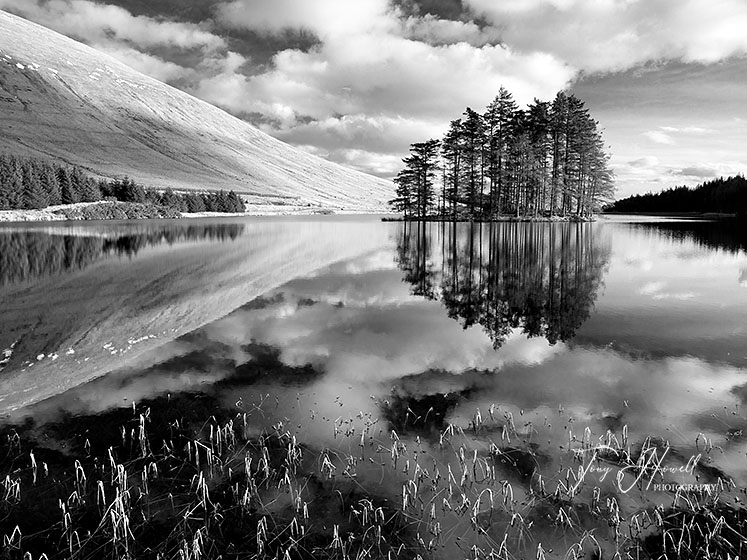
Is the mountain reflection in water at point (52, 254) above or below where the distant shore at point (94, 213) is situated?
below

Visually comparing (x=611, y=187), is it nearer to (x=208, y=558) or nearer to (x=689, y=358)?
(x=689, y=358)

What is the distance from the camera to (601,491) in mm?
7008

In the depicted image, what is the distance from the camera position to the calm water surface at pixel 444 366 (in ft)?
25.4

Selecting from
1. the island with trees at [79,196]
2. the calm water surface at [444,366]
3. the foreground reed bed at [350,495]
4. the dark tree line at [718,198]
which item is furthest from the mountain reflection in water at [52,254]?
the dark tree line at [718,198]

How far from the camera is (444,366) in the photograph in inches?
505

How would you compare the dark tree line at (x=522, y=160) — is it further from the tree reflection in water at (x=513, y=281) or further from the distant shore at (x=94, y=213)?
the distant shore at (x=94, y=213)

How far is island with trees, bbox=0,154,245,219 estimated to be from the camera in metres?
98.7

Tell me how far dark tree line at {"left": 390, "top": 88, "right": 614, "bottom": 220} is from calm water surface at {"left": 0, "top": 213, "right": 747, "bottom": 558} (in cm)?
5276

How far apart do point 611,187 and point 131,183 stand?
406ft

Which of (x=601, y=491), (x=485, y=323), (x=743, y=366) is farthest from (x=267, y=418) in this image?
(x=743, y=366)

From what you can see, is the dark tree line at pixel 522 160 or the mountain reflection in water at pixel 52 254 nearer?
the mountain reflection in water at pixel 52 254

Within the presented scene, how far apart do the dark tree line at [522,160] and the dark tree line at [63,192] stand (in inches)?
3146

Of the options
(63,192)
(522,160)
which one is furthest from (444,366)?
(63,192)

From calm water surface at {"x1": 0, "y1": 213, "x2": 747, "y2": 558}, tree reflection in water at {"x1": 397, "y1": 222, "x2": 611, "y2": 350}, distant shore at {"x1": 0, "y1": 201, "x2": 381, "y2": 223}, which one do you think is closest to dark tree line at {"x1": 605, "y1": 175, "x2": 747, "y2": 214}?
tree reflection in water at {"x1": 397, "y1": 222, "x2": 611, "y2": 350}
